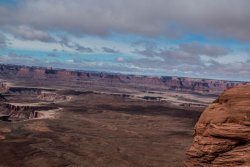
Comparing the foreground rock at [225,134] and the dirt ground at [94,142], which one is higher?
the foreground rock at [225,134]

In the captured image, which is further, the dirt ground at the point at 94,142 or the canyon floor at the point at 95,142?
the canyon floor at the point at 95,142

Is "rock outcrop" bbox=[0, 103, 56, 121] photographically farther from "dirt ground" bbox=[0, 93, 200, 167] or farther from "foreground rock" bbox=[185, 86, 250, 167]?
"foreground rock" bbox=[185, 86, 250, 167]

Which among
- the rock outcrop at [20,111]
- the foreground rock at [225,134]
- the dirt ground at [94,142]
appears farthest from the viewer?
the rock outcrop at [20,111]

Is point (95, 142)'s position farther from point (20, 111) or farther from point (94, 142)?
point (20, 111)

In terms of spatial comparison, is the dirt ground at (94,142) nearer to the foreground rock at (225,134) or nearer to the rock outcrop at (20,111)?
the rock outcrop at (20,111)

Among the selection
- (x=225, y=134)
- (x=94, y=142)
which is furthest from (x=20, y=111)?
(x=225, y=134)

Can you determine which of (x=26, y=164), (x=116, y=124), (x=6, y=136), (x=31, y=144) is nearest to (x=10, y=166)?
(x=26, y=164)

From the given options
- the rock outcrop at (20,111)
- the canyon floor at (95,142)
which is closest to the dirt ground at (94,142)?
the canyon floor at (95,142)

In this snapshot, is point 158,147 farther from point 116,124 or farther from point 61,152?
point 116,124
